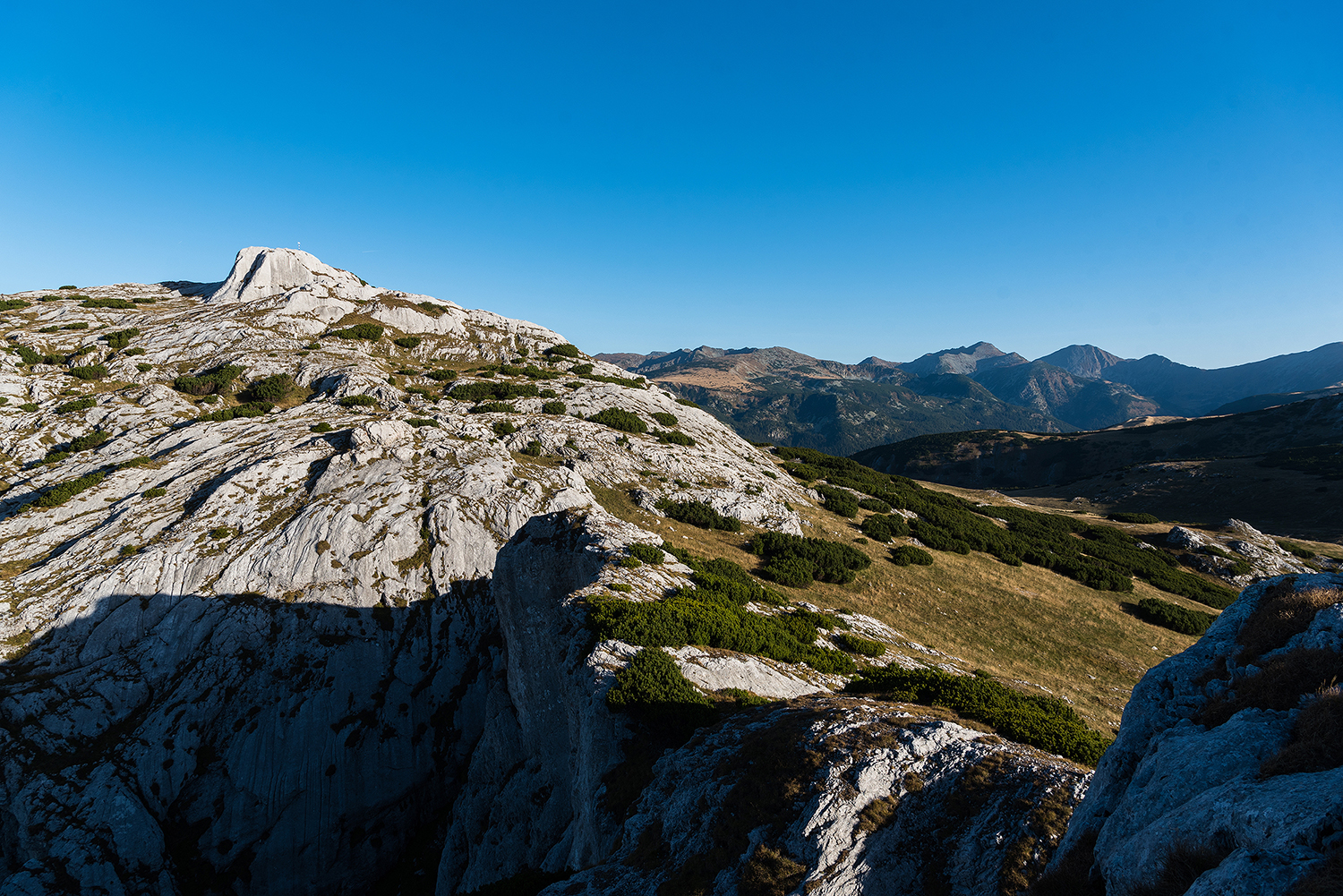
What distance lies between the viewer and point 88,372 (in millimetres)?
44688

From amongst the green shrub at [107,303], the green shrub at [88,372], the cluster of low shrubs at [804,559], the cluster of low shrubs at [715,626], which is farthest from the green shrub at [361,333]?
the cluster of low shrubs at [715,626]

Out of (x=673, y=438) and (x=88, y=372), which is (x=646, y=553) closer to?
(x=673, y=438)

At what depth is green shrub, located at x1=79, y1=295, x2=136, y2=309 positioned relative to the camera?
197 feet

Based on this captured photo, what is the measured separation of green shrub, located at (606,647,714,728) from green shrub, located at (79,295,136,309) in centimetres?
8168

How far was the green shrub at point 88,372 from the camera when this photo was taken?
146 ft

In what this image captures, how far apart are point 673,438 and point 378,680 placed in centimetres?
2666

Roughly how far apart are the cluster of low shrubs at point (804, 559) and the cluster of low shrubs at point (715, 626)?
20.9 feet

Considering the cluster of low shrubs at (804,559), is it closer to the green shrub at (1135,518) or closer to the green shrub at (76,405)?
the green shrub at (1135,518)

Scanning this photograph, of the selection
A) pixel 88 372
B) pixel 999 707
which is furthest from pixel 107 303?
pixel 999 707

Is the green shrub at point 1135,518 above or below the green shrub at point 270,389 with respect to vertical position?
below

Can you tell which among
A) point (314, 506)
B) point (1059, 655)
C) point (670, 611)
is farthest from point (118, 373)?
point (1059, 655)

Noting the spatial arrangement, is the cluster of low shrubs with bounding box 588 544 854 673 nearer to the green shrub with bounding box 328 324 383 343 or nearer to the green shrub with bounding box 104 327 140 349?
the green shrub with bounding box 328 324 383 343

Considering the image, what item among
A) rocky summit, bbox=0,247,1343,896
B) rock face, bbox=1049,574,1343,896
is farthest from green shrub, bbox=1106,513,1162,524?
rock face, bbox=1049,574,1343,896

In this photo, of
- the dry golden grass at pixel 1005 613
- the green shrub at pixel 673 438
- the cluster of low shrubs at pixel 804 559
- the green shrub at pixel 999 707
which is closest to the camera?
the green shrub at pixel 999 707
